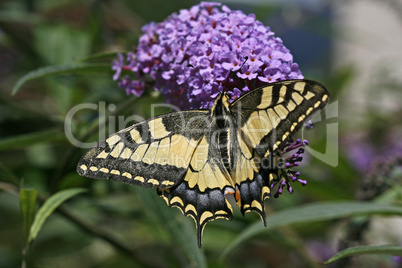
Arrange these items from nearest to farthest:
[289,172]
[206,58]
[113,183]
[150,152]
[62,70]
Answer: [289,172] < [206,58] < [150,152] < [62,70] < [113,183]

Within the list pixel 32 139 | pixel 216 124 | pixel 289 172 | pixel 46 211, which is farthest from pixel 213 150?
pixel 32 139

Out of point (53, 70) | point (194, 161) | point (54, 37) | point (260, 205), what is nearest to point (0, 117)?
point (54, 37)

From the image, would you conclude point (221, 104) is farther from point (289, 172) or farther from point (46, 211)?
point (46, 211)

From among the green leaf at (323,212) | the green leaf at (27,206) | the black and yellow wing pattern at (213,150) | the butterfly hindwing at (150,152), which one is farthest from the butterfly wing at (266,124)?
the green leaf at (27,206)

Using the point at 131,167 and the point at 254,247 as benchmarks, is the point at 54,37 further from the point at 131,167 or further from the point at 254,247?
the point at 254,247

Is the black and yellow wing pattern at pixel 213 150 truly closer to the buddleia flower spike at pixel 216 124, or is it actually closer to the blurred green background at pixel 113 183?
the buddleia flower spike at pixel 216 124

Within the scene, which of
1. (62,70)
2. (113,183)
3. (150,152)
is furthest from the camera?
(113,183)
